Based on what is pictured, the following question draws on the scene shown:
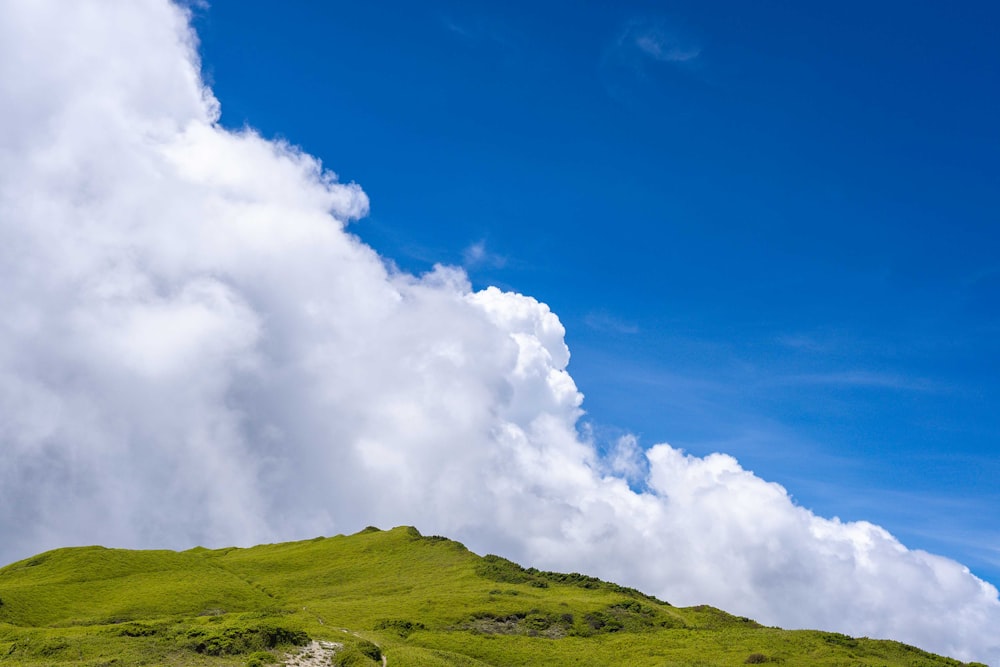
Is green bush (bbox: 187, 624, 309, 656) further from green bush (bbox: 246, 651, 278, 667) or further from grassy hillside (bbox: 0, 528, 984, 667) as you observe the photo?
green bush (bbox: 246, 651, 278, 667)

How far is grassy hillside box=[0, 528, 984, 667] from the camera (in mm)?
66562

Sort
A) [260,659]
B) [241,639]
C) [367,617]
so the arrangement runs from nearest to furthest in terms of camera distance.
A: [260,659] → [241,639] → [367,617]

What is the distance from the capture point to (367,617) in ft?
312

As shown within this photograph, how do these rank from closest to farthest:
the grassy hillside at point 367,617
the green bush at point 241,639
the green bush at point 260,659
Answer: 1. the green bush at point 260,659
2. the green bush at point 241,639
3. the grassy hillside at point 367,617

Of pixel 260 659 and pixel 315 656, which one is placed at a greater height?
pixel 315 656

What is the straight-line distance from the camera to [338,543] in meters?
161

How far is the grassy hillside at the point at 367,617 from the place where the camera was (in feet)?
218

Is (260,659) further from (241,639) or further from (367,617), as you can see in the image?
(367,617)

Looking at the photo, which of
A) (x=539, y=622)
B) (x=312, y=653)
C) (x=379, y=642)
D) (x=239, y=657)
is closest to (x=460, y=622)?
(x=539, y=622)

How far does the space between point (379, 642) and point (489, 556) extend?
2652 inches

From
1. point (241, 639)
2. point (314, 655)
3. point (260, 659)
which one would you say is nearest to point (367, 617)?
point (314, 655)

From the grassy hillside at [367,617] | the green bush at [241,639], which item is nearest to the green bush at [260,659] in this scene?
the grassy hillside at [367,617]

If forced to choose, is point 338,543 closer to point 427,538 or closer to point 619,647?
point 427,538

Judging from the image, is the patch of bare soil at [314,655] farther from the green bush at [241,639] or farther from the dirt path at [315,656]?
the green bush at [241,639]
